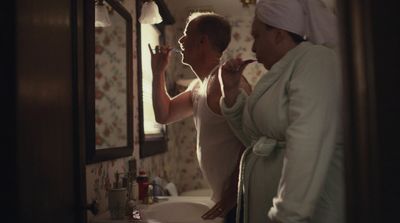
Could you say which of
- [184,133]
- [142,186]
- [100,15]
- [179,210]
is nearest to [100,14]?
[100,15]

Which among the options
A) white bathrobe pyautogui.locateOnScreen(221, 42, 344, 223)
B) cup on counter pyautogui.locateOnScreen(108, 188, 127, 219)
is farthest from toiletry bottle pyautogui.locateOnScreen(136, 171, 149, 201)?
white bathrobe pyautogui.locateOnScreen(221, 42, 344, 223)

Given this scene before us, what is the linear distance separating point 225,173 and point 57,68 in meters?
0.70

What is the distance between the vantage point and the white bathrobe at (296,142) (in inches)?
34.8

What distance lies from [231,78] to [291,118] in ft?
1.15

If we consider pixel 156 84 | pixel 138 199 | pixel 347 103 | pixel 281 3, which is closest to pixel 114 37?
pixel 156 84

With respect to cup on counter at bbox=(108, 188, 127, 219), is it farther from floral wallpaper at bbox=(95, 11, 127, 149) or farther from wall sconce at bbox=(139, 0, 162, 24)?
wall sconce at bbox=(139, 0, 162, 24)

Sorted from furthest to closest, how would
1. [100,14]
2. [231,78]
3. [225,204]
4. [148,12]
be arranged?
1. [148,12]
2. [100,14]
3. [225,204]
4. [231,78]

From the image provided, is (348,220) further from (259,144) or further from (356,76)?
(259,144)

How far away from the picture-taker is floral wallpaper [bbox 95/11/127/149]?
5.24 feet

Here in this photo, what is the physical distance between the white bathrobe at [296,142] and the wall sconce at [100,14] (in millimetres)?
776

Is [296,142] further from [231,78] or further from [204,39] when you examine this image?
[204,39]

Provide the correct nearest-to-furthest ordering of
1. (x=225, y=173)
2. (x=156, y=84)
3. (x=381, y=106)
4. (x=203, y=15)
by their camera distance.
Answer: (x=381, y=106), (x=225, y=173), (x=203, y=15), (x=156, y=84)

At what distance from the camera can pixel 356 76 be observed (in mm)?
400

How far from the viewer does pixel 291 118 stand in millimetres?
934
